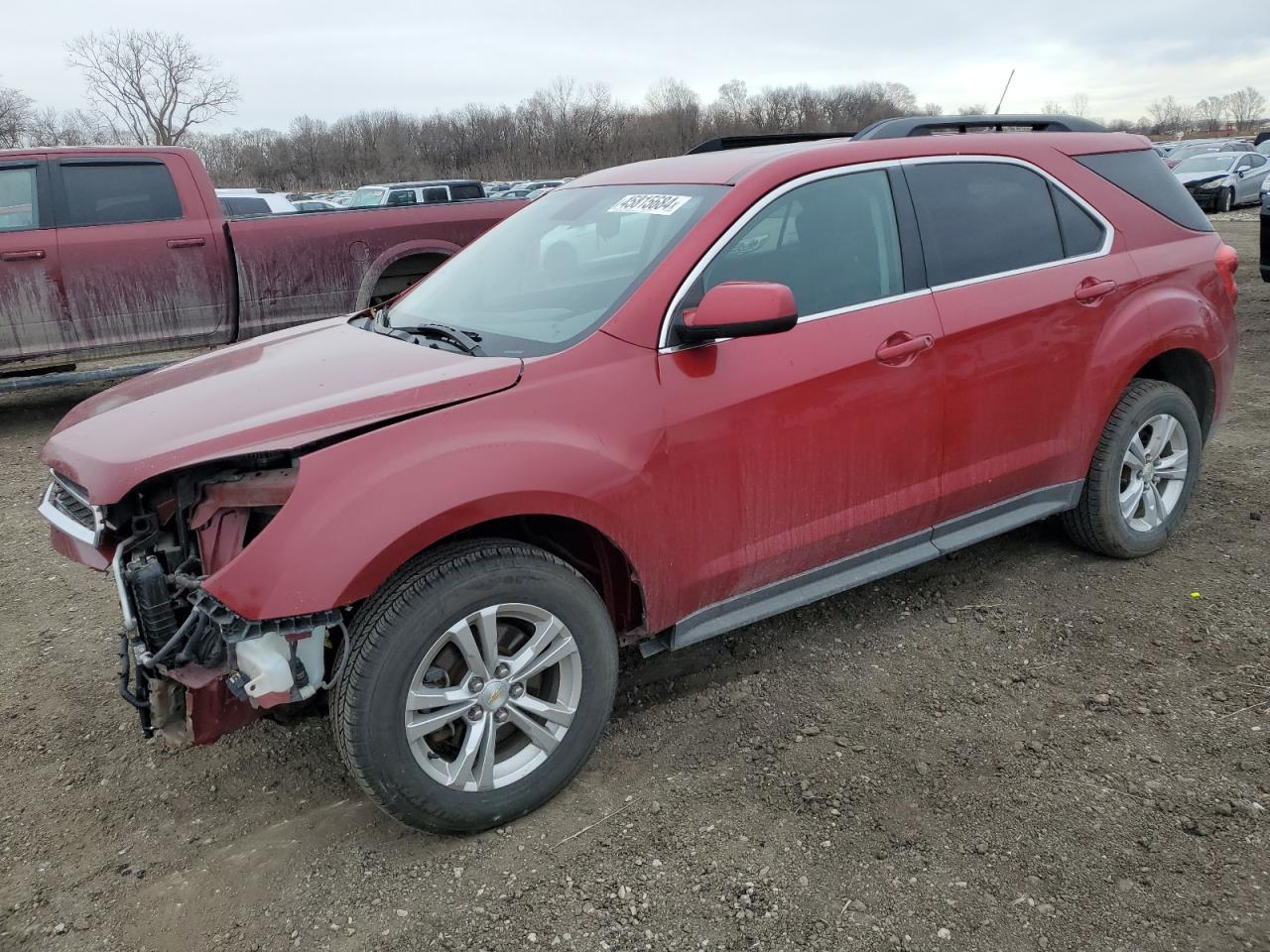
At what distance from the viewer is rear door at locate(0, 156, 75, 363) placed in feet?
22.9

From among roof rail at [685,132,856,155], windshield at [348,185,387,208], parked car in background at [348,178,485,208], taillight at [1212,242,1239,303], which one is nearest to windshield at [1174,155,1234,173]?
parked car in background at [348,178,485,208]

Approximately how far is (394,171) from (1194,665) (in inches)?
2696

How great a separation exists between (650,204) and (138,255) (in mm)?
5686

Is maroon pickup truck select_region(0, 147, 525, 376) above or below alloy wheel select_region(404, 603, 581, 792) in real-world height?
above

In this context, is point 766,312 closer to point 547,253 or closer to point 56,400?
point 547,253

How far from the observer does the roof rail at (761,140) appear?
4.07 metres

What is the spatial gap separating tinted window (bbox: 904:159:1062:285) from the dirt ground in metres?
1.40

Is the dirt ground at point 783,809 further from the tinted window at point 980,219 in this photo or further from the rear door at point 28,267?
the rear door at point 28,267

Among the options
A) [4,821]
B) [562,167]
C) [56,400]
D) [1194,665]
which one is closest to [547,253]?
[4,821]

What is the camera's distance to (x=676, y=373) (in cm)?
280

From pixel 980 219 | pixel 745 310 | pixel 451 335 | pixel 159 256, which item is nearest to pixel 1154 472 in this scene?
pixel 980 219

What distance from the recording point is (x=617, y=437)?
270 centimetres

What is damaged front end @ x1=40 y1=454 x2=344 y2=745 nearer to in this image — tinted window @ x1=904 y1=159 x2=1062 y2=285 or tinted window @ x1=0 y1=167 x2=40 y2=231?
tinted window @ x1=904 y1=159 x2=1062 y2=285

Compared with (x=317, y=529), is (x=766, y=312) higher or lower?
higher
